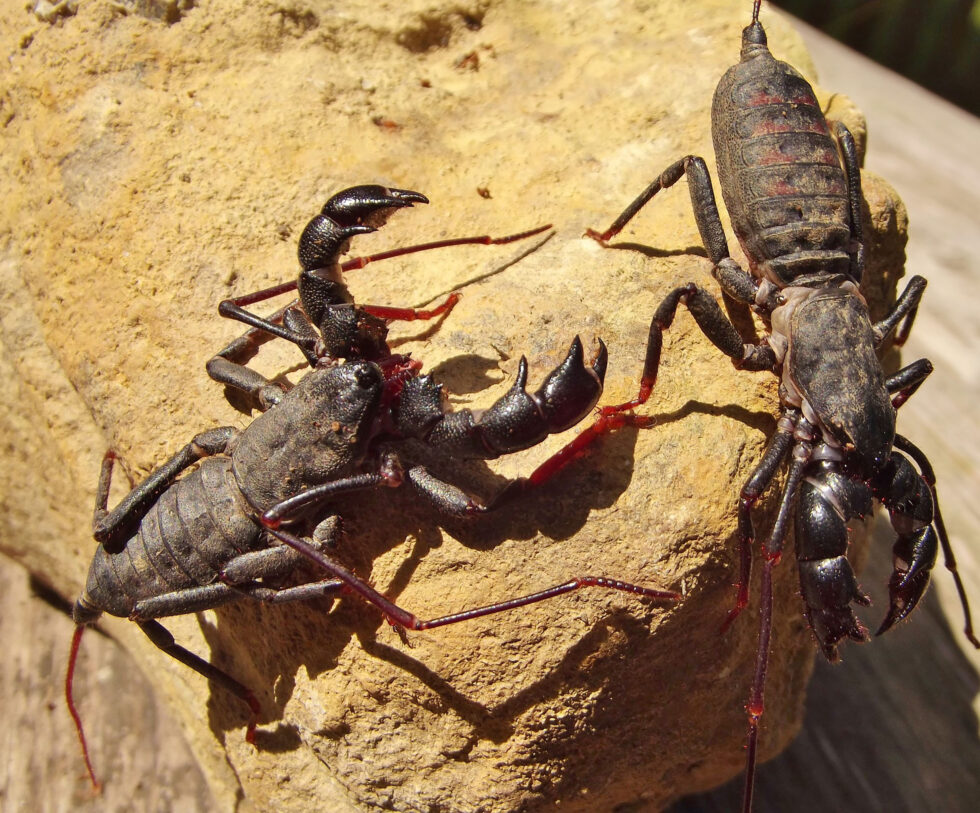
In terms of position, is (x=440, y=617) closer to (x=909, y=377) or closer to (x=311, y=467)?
(x=311, y=467)

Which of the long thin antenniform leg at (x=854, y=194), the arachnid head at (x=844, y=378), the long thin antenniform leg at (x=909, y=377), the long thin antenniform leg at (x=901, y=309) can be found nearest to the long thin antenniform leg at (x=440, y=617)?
the arachnid head at (x=844, y=378)

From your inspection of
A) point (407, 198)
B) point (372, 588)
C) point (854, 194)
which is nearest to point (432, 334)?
point (407, 198)

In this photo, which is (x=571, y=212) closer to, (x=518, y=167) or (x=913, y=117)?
(x=518, y=167)

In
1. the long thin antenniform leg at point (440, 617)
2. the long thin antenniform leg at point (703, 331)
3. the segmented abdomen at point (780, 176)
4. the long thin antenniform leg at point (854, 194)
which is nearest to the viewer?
the long thin antenniform leg at point (440, 617)

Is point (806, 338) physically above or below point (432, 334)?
above

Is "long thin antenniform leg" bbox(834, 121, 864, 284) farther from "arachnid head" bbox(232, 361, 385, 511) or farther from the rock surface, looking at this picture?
"arachnid head" bbox(232, 361, 385, 511)

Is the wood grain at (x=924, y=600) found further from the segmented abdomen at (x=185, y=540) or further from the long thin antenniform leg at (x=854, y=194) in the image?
the segmented abdomen at (x=185, y=540)

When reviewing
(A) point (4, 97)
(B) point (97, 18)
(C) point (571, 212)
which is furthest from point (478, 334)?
(A) point (4, 97)
